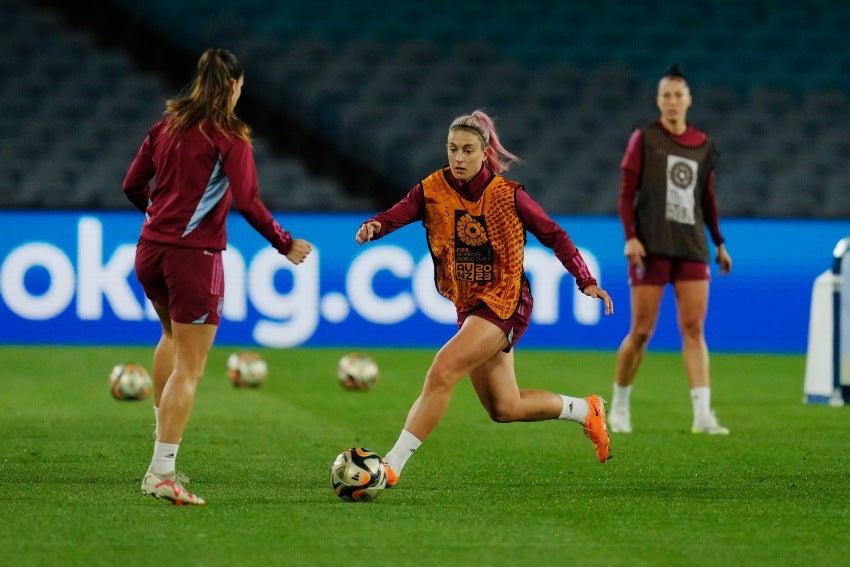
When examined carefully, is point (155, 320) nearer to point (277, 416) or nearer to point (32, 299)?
point (32, 299)

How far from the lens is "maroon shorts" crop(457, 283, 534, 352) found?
6.73m

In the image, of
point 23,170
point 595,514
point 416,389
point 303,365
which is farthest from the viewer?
point 23,170

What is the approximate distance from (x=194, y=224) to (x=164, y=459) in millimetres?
983

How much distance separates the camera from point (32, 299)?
1475 cm

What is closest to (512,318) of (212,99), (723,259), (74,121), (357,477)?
(357,477)

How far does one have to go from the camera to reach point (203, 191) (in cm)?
630

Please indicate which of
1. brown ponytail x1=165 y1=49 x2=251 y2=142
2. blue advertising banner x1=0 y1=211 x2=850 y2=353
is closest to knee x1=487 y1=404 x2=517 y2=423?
brown ponytail x1=165 y1=49 x2=251 y2=142

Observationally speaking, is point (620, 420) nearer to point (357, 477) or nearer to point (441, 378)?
point (441, 378)

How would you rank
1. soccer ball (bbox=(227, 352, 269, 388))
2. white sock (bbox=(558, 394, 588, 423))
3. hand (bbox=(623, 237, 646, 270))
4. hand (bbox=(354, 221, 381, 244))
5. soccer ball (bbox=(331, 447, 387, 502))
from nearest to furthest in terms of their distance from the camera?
soccer ball (bbox=(331, 447, 387, 502))
hand (bbox=(354, 221, 381, 244))
white sock (bbox=(558, 394, 588, 423))
hand (bbox=(623, 237, 646, 270))
soccer ball (bbox=(227, 352, 269, 388))

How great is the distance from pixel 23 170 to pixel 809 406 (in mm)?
9754

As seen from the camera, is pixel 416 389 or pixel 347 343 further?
pixel 347 343

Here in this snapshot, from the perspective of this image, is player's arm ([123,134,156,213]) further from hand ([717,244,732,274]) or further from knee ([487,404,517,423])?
hand ([717,244,732,274])

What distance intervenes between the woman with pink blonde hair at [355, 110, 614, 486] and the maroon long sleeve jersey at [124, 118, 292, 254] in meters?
0.61

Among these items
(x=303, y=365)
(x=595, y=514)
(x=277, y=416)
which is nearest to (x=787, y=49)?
(x=303, y=365)
